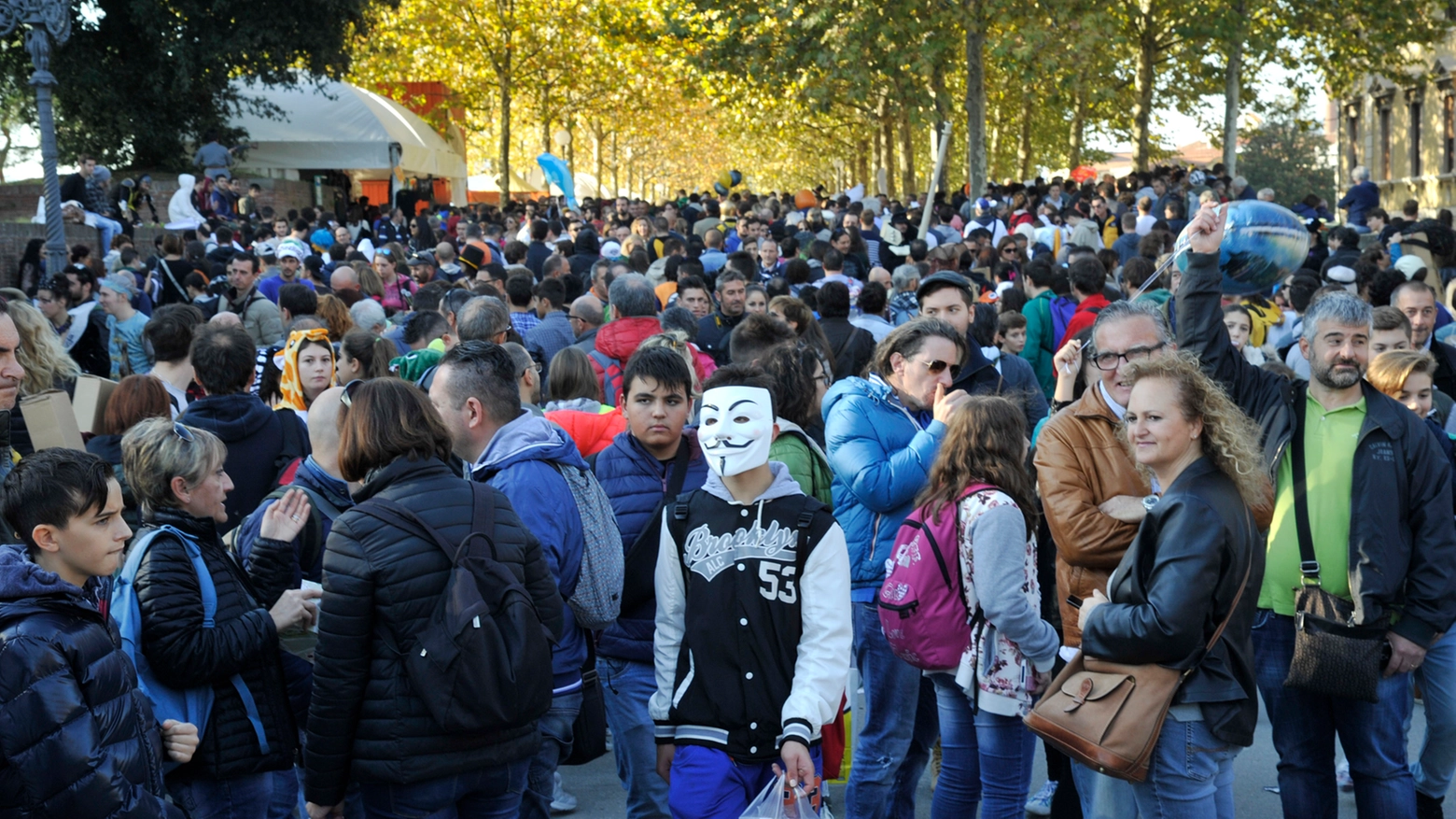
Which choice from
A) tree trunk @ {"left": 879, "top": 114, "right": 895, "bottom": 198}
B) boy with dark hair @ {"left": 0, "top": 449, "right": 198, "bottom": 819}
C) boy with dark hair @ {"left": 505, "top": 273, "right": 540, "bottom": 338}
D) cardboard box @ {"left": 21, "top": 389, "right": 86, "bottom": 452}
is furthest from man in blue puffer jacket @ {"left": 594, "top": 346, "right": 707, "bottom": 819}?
tree trunk @ {"left": 879, "top": 114, "right": 895, "bottom": 198}

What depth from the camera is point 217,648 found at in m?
3.50

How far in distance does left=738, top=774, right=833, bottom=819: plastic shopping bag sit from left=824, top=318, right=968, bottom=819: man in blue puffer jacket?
45.5 inches

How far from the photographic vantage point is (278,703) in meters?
3.69

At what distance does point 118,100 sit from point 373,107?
10.1 meters

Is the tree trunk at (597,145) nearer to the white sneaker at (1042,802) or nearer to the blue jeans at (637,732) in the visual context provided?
the white sneaker at (1042,802)

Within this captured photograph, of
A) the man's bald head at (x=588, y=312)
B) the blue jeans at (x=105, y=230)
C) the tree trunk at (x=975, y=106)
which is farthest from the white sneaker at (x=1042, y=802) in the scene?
the tree trunk at (x=975, y=106)

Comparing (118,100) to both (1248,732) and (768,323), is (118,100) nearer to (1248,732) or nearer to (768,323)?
(768,323)

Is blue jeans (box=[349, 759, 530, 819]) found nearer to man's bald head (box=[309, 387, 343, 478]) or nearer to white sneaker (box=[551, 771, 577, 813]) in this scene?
man's bald head (box=[309, 387, 343, 478])

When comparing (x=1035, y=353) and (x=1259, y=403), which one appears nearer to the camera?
(x=1259, y=403)

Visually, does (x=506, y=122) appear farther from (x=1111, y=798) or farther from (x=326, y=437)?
(x=1111, y=798)

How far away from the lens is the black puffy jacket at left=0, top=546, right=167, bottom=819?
2.69 meters

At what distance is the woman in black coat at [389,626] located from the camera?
319 cm

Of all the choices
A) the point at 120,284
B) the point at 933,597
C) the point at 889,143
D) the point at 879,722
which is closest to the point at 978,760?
the point at 879,722

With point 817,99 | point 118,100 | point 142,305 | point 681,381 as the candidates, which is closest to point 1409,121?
point 817,99
